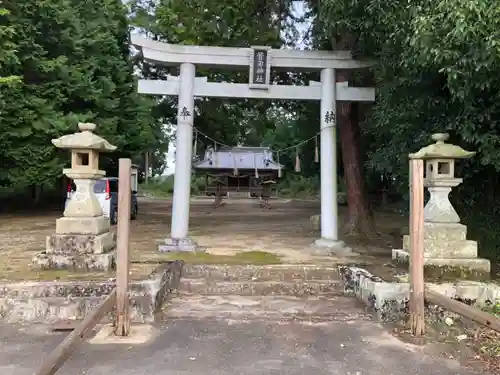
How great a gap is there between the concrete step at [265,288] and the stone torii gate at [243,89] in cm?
204

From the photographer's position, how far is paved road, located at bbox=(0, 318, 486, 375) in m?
4.12

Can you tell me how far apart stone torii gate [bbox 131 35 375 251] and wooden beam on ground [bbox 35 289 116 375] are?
4.55 metres

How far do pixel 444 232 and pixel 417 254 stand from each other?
139 cm

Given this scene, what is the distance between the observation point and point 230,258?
825cm

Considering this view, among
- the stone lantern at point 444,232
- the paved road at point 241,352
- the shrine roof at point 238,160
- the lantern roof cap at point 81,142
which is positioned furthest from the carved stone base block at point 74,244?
the shrine roof at point 238,160

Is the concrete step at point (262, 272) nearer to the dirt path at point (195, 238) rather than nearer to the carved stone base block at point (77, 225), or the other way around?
the dirt path at point (195, 238)

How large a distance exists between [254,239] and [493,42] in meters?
7.18

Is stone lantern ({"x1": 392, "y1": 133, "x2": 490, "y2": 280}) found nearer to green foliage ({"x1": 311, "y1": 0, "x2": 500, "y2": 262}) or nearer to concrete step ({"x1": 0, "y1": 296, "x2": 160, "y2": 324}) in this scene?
green foliage ({"x1": 311, "y1": 0, "x2": 500, "y2": 262})

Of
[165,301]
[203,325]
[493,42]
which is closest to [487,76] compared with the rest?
[493,42]

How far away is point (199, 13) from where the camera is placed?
1130 centimetres

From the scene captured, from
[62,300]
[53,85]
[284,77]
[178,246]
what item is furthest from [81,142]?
[53,85]

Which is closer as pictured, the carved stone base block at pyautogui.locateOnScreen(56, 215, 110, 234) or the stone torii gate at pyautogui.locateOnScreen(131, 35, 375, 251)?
the carved stone base block at pyautogui.locateOnScreen(56, 215, 110, 234)

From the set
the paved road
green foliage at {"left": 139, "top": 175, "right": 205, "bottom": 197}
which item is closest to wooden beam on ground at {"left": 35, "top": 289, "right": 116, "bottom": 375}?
the paved road

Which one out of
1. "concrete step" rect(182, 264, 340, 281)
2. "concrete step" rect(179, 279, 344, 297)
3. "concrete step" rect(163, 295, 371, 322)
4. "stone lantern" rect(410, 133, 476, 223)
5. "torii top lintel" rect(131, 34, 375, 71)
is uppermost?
"torii top lintel" rect(131, 34, 375, 71)
